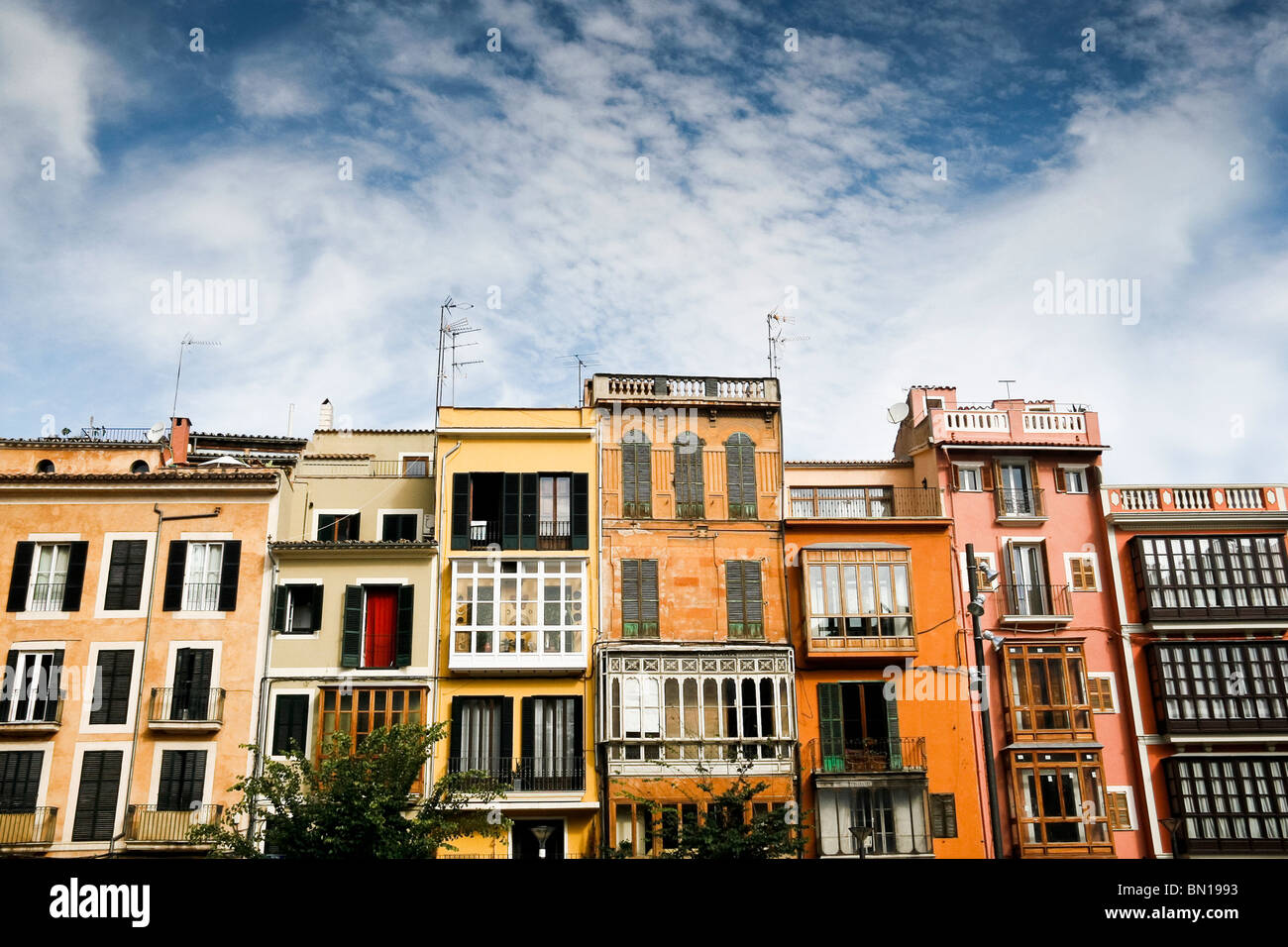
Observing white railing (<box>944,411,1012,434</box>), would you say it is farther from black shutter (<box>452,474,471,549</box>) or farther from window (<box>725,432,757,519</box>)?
black shutter (<box>452,474,471,549</box>)

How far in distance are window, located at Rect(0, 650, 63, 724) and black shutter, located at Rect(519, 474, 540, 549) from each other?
15656mm

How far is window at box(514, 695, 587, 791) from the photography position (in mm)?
34938

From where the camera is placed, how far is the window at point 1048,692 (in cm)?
3716

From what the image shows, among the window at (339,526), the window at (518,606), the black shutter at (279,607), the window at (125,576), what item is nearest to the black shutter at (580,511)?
the window at (518,606)

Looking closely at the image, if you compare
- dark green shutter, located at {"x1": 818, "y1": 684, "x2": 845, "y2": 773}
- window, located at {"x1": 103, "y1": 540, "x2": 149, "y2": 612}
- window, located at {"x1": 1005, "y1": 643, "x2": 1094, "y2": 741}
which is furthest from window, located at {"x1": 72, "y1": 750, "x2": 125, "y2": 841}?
window, located at {"x1": 1005, "y1": 643, "x2": 1094, "y2": 741}

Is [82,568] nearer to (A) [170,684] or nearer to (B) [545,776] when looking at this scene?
(A) [170,684]

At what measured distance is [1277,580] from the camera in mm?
39719

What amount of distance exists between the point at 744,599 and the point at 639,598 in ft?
12.2

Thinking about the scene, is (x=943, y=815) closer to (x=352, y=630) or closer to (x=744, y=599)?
(x=744, y=599)

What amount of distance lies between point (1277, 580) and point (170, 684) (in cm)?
3926
